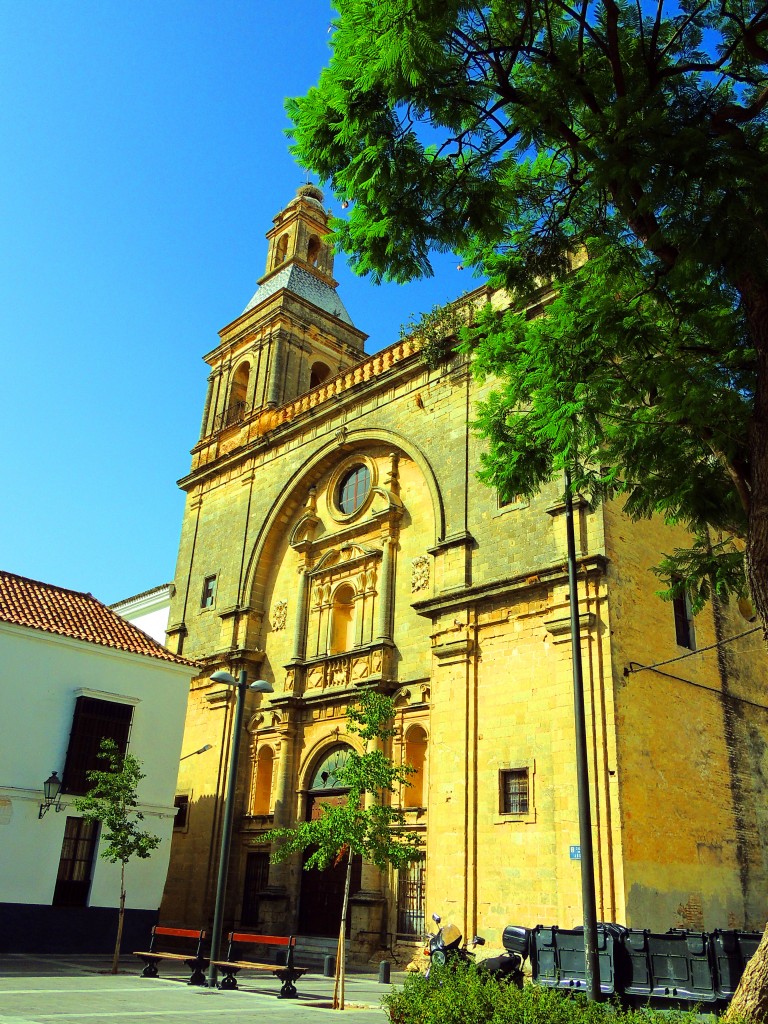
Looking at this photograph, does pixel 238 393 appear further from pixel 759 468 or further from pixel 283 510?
pixel 759 468

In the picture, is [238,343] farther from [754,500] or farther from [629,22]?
[754,500]

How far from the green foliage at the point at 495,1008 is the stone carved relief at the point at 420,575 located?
12.7 meters

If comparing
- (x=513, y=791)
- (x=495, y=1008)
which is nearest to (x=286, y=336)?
(x=513, y=791)

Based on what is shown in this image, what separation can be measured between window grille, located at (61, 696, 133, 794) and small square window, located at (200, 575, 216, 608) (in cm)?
658

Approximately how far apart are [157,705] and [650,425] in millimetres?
15833

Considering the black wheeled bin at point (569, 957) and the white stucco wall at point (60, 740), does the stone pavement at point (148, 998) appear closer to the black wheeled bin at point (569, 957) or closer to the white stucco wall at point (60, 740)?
the white stucco wall at point (60, 740)

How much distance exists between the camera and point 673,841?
15.4m

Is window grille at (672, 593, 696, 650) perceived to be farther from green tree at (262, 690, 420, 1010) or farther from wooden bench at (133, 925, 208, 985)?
wooden bench at (133, 925, 208, 985)

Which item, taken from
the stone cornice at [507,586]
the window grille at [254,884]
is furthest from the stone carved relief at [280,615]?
the stone cornice at [507,586]

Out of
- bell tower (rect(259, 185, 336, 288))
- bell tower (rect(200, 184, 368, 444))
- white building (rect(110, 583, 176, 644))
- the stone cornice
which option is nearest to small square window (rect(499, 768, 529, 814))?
the stone cornice

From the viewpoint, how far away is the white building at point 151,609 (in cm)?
3253

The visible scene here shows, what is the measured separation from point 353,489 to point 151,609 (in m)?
12.8

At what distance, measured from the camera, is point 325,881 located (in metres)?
20.7

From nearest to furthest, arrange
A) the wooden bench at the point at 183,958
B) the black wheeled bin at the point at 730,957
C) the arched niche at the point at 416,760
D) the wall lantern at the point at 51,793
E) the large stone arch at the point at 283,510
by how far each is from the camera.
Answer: the black wheeled bin at the point at 730,957 < the wooden bench at the point at 183,958 < the wall lantern at the point at 51,793 < the arched niche at the point at 416,760 < the large stone arch at the point at 283,510
